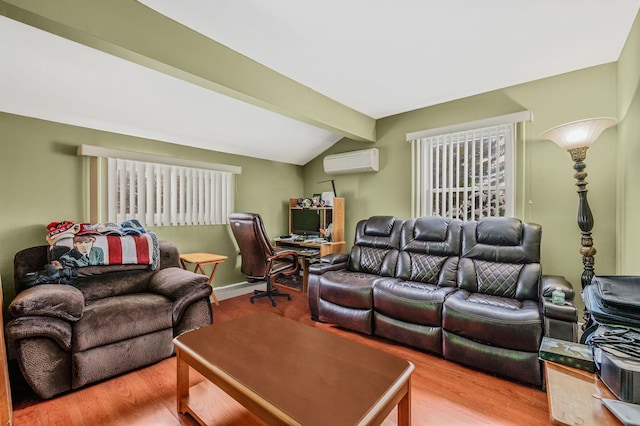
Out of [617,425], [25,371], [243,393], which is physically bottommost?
[25,371]

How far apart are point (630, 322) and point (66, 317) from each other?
2976mm

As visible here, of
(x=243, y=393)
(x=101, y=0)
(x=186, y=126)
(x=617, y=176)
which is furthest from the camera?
(x=186, y=126)

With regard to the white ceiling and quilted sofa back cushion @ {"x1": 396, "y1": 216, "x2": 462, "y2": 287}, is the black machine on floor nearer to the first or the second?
quilted sofa back cushion @ {"x1": 396, "y1": 216, "x2": 462, "y2": 287}

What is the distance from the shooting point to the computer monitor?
4.56 metres

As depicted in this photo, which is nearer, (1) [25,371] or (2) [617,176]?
(1) [25,371]

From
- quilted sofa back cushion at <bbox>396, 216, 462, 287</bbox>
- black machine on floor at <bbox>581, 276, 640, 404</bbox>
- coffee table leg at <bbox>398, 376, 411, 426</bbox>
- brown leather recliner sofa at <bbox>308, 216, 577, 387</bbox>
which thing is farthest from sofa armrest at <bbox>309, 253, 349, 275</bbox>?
black machine on floor at <bbox>581, 276, 640, 404</bbox>

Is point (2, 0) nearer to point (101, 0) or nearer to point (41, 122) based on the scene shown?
point (101, 0)

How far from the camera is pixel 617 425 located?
0.76 meters

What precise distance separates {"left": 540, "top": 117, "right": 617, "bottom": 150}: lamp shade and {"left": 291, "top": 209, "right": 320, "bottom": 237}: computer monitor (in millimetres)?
3086

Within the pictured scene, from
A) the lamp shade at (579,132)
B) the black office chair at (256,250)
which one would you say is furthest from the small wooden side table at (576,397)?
the black office chair at (256,250)

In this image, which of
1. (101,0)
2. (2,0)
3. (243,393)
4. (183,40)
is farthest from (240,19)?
(243,393)

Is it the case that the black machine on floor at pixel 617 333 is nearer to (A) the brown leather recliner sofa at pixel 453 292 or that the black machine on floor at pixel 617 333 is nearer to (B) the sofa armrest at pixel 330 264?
(A) the brown leather recliner sofa at pixel 453 292

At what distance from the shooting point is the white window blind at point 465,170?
9.82 feet

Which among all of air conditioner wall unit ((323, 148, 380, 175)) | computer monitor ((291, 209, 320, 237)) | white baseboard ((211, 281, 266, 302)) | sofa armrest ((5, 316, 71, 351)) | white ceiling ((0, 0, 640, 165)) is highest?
white ceiling ((0, 0, 640, 165))
